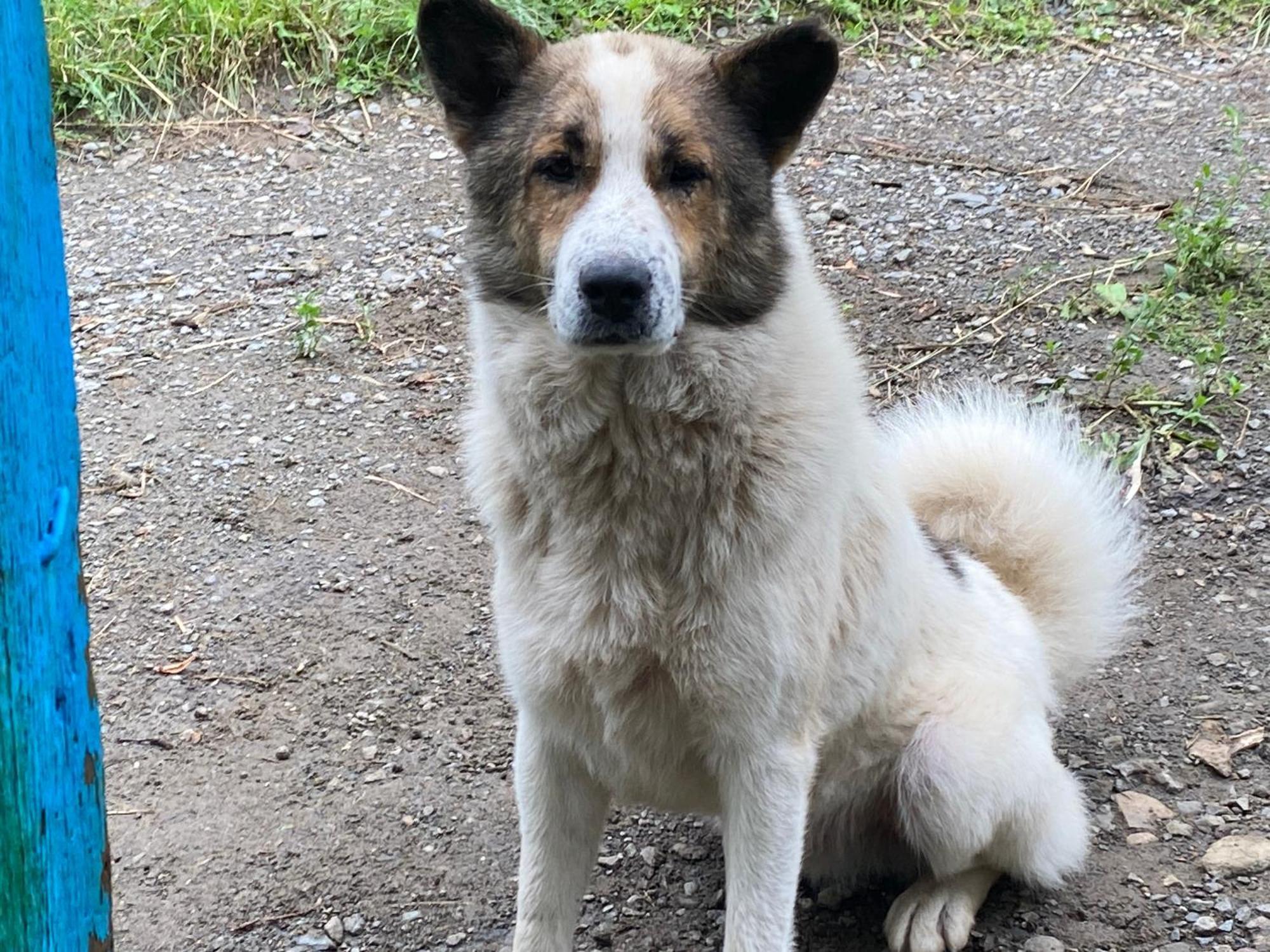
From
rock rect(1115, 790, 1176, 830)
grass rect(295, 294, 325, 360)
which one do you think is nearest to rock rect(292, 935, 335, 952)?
rock rect(1115, 790, 1176, 830)

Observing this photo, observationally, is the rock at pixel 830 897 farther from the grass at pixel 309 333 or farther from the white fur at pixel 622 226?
the grass at pixel 309 333

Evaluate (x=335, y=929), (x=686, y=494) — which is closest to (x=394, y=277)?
(x=335, y=929)

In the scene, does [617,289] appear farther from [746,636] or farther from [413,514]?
[413,514]

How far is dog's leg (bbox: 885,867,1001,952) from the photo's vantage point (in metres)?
2.63

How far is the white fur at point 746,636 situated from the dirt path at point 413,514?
334 mm

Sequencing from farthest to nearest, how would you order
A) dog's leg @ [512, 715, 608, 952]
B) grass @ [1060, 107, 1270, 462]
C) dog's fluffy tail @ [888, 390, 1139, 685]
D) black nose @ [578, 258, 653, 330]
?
grass @ [1060, 107, 1270, 462]
dog's fluffy tail @ [888, 390, 1139, 685]
dog's leg @ [512, 715, 608, 952]
black nose @ [578, 258, 653, 330]

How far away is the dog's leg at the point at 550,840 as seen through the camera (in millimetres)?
2453

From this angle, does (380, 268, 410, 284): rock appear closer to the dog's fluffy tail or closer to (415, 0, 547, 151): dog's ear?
the dog's fluffy tail

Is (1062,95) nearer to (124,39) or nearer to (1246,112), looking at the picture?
(1246,112)

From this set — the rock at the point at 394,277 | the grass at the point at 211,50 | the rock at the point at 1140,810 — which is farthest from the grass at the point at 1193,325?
the grass at the point at 211,50

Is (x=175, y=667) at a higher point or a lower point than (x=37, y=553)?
lower

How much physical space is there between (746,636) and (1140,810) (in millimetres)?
1312

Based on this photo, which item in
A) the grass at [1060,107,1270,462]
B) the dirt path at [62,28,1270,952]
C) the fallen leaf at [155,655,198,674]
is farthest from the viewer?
the grass at [1060,107,1270,462]

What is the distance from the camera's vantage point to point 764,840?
225 centimetres
